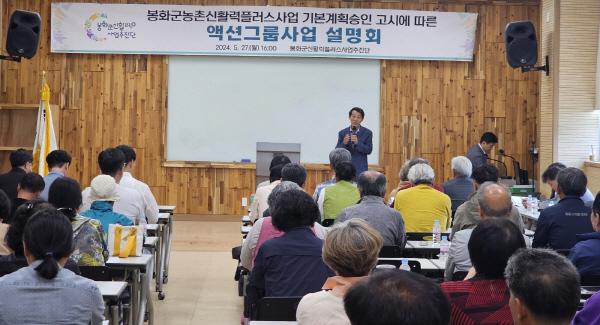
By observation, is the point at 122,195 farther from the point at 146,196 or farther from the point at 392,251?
the point at 392,251

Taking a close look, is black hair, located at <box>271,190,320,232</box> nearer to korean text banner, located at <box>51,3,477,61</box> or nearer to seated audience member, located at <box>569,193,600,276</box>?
seated audience member, located at <box>569,193,600,276</box>

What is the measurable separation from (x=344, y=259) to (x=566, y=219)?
2.94 metres

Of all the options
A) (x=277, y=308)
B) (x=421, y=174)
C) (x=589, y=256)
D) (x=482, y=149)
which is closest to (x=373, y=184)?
(x=421, y=174)

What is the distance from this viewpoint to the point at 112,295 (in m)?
4.17

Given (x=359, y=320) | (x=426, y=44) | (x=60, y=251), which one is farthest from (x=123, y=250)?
(x=426, y=44)

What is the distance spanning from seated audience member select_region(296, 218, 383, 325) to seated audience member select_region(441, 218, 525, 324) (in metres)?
A: 0.30

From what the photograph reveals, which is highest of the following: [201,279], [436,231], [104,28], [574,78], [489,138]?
[104,28]

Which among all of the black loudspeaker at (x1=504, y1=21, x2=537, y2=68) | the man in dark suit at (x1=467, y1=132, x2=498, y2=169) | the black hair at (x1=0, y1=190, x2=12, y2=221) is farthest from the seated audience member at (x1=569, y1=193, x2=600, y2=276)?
the man in dark suit at (x1=467, y1=132, x2=498, y2=169)

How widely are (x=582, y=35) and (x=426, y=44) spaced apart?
216 cm

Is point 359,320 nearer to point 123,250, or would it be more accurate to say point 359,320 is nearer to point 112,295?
point 112,295

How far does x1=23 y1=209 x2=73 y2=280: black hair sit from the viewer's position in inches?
128

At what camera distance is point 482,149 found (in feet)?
37.7

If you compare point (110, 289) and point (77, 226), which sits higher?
point (77, 226)

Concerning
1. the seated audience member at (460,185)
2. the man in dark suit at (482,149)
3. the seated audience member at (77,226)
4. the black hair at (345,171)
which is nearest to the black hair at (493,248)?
the seated audience member at (77,226)
